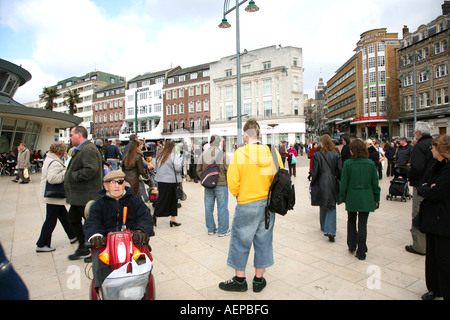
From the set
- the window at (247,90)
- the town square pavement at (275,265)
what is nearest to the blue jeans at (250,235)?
the town square pavement at (275,265)

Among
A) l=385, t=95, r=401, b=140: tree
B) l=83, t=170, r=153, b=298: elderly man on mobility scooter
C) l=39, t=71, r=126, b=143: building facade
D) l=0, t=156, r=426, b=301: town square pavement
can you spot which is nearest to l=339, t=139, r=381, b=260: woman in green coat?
l=0, t=156, r=426, b=301: town square pavement

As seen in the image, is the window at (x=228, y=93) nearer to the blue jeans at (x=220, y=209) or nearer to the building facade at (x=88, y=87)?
the building facade at (x=88, y=87)

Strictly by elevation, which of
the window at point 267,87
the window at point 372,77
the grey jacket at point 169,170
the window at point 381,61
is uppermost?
the window at point 381,61

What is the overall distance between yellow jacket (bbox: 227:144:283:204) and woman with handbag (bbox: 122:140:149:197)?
11.6 feet

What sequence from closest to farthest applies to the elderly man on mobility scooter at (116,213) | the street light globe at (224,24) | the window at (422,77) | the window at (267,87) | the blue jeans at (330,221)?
the elderly man on mobility scooter at (116,213)
the blue jeans at (330,221)
the street light globe at (224,24)
the window at (422,77)
the window at (267,87)

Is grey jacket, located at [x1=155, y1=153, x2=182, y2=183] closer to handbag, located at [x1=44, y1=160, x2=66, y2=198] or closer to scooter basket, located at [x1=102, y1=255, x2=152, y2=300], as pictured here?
handbag, located at [x1=44, y1=160, x2=66, y2=198]

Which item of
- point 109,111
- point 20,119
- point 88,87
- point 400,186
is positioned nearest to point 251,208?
point 400,186

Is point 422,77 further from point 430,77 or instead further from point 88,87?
point 88,87

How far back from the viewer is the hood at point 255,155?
333 cm

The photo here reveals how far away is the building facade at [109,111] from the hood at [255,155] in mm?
67098

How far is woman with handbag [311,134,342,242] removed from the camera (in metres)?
5.33

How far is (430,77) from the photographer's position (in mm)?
41906

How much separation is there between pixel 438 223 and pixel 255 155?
2.02m
